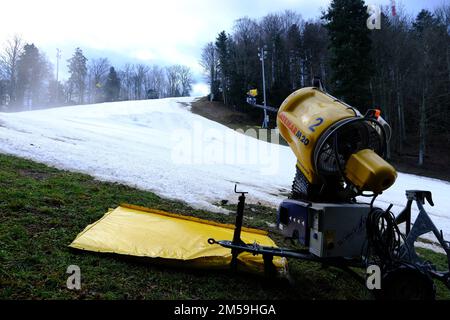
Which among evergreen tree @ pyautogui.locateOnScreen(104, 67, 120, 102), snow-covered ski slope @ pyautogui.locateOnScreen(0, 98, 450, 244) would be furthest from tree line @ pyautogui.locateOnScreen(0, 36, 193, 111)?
snow-covered ski slope @ pyautogui.locateOnScreen(0, 98, 450, 244)

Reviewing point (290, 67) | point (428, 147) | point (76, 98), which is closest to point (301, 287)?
point (428, 147)

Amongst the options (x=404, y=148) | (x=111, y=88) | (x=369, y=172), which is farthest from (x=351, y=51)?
→ (x=111, y=88)

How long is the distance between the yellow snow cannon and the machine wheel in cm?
80

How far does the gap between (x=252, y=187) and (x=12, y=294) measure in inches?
369

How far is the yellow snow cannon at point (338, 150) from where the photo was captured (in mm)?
3545

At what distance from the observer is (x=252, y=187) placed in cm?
1223

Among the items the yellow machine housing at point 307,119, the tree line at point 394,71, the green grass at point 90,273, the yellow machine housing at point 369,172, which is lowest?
the green grass at point 90,273

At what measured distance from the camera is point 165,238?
4.72m

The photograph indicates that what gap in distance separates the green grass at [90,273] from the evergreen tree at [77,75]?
86807 millimetres

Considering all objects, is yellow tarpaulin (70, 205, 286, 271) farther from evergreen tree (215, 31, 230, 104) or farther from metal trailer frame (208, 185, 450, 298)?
evergreen tree (215, 31, 230, 104)

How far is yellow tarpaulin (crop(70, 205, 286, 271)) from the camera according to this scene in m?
4.34

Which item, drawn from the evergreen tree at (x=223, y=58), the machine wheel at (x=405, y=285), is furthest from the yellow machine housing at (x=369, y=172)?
the evergreen tree at (x=223, y=58)

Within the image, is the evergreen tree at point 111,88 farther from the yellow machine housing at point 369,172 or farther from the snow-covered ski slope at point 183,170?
the yellow machine housing at point 369,172
